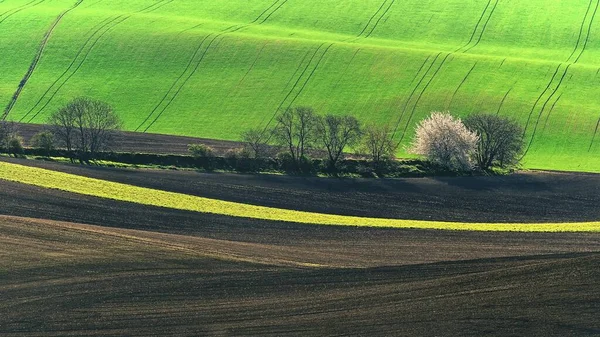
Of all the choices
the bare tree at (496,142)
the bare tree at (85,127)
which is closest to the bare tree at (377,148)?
the bare tree at (496,142)

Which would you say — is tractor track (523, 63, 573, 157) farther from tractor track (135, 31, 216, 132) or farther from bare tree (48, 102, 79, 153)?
bare tree (48, 102, 79, 153)

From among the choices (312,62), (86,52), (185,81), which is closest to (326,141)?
(185,81)

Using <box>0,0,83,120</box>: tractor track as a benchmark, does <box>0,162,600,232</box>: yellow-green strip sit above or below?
below

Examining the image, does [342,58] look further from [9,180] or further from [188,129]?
[9,180]

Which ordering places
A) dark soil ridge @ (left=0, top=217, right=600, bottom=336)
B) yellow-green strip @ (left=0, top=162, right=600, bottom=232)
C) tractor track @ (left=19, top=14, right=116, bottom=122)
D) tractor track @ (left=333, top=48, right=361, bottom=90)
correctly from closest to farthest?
dark soil ridge @ (left=0, top=217, right=600, bottom=336)
yellow-green strip @ (left=0, top=162, right=600, bottom=232)
tractor track @ (left=19, top=14, right=116, bottom=122)
tractor track @ (left=333, top=48, right=361, bottom=90)

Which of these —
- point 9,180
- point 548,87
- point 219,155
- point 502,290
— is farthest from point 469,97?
point 502,290

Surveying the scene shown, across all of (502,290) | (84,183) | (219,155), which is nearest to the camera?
(502,290)

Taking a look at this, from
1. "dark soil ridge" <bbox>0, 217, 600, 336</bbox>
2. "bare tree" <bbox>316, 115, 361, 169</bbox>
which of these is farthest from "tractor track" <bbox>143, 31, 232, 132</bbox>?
"dark soil ridge" <bbox>0, 217, 600, 336</bbox>
